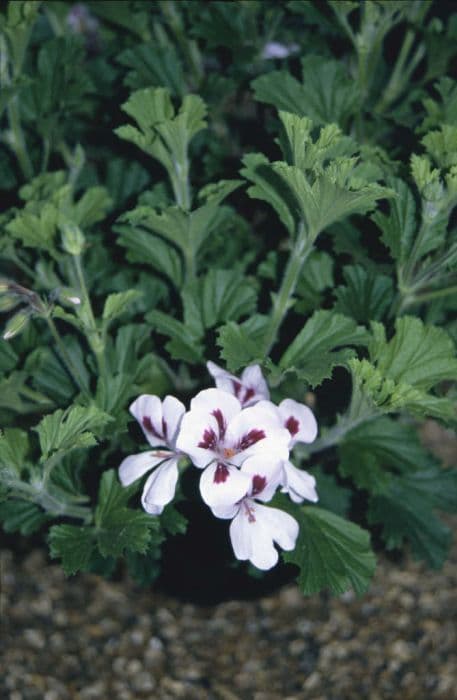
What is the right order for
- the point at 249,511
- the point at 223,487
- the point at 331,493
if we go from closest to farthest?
the point at 223,487, the point at 249,511, the point at 331,493

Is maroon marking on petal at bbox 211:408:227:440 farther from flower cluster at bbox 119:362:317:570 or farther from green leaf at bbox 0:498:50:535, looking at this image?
green leaf at bbox 0:498:50:535

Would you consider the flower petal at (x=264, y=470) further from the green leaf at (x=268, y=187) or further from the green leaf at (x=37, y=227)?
the green leaf at (x=37, y=227)

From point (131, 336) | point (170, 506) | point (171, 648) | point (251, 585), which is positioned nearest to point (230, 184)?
point (131, 336)

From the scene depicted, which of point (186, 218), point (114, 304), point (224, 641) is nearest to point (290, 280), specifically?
point (186, 218)

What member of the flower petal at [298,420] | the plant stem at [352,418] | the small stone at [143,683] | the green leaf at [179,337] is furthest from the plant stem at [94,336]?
the small stone at [143,683]

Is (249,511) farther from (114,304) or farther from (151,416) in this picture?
(114,304)

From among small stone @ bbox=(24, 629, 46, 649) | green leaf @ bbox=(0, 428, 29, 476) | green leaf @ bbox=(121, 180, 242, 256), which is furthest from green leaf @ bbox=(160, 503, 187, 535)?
small stone @ bbox=(24, 629, 46, 649)
